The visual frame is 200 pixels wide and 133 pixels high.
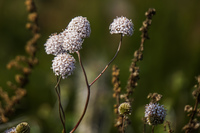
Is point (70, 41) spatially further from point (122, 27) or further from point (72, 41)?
point (122, 27)

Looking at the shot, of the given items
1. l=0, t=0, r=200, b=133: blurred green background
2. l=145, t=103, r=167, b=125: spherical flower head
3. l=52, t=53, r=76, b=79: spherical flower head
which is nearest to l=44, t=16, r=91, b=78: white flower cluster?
l=52, t=53, r=76, b=79: spherical flower head

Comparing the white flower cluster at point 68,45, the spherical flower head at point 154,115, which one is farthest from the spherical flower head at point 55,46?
the spherical flower head at point 154,115

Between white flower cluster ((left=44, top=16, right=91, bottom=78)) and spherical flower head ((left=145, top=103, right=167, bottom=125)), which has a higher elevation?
white flower cluster ((left=44, top=16, right=91, bottom=78))

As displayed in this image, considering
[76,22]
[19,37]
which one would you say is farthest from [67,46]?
[19,37]

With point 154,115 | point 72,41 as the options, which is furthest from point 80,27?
point 154,115

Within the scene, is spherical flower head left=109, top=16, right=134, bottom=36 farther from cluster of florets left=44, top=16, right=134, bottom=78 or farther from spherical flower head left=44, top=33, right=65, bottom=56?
spherical flower head left=44, top=33, right=65, bottom=56

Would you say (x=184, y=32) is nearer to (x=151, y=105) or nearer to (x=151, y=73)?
(x=151, y=73)
